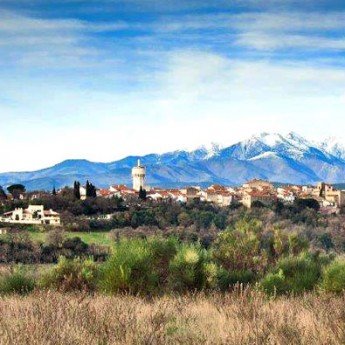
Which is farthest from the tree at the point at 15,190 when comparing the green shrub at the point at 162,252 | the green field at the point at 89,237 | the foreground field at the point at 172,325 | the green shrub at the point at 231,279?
the foreground field at the point at 172,325

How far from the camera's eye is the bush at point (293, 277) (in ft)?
39.3

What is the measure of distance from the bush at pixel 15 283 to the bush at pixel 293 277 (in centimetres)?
450

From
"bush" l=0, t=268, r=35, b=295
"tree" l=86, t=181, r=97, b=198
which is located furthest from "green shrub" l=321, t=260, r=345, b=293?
"tree" l=86, t=181, r=97, b=198

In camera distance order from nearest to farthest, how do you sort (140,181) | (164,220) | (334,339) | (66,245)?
(334,339) → (66,245) → (164,220) → (140,181)

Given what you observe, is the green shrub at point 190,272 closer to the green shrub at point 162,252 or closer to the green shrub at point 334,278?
the green shrub at point 162,252

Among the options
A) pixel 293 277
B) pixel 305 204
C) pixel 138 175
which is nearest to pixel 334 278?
pixel 293 277

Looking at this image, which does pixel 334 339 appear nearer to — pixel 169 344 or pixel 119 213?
pixel 169 344

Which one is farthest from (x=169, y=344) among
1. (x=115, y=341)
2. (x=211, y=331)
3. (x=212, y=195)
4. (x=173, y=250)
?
(x=212, y=195)

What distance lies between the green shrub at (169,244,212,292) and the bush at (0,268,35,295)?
275cm

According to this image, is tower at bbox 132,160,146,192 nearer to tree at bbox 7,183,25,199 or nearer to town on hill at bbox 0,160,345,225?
town on hill at bbox 0,160,345,225

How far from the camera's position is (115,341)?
16.6ft

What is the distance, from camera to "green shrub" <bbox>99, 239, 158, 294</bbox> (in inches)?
410

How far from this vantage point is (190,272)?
1203 cm

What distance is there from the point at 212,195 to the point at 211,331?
115598 mm
